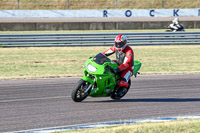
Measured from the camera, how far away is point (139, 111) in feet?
26.7

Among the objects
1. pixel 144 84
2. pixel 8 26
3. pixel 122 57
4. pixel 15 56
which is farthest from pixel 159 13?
pixel 122 57

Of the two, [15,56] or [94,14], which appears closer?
[15,56]

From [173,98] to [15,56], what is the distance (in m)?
11.7

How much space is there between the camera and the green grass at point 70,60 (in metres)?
14.9

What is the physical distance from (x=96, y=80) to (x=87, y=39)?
49.5 ft

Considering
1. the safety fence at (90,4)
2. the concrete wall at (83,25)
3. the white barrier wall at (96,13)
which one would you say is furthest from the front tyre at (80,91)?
the safety fence at (90,4)

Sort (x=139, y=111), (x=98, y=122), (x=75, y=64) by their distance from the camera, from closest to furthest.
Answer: (x=98, y=122) → (x=139, y=111) → (x=75, y=64)

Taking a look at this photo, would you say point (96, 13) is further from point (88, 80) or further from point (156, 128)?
point (156, 128)

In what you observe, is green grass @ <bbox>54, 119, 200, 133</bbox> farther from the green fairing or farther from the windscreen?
the windscreen

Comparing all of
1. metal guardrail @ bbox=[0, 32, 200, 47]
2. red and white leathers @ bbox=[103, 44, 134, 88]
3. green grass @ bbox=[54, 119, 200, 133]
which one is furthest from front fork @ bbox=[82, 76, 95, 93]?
metal guardrail @ bbox=[0, 32, 200, 47]

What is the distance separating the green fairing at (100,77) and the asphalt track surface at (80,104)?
297 millimetres

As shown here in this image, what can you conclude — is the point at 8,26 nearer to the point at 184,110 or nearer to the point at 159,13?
the point at 159,13

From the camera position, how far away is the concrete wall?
3525 cm

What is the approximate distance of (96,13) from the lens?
42.3 m
